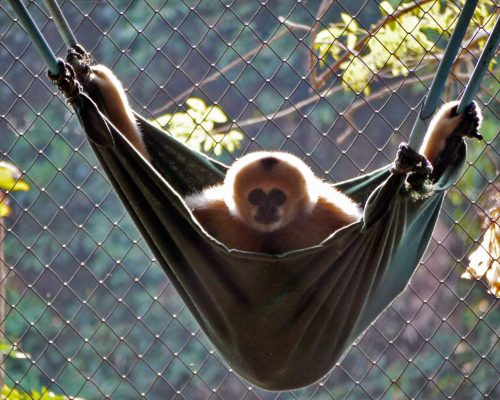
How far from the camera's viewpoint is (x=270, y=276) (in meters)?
2.72

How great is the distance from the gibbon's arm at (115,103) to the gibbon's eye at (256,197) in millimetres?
429

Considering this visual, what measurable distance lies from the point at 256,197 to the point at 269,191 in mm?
67

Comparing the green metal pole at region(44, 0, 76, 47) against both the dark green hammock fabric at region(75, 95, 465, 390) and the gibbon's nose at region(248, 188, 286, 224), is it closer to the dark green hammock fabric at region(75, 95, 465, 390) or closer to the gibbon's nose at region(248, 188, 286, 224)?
the dark green hammock fabric at region(75, 95, 465, 390)

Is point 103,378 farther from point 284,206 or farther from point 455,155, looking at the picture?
point 455,155

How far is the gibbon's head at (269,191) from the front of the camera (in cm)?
329

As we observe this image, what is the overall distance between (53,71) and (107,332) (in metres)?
8.43

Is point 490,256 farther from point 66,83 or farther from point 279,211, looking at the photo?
point 66,83

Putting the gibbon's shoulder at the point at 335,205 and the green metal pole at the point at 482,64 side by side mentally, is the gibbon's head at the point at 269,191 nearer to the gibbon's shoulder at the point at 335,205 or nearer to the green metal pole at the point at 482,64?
the gibbon's shoulder at the point at 335,205

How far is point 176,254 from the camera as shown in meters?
2.80

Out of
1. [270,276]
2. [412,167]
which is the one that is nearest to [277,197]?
[270,276]

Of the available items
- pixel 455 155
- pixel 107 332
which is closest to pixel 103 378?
pixel 107 332

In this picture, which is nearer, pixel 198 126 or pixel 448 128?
pixel 448 128

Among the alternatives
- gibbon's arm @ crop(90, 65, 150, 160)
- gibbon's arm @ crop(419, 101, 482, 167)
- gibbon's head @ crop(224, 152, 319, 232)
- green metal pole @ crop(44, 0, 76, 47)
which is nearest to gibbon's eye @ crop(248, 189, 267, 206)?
gibbon's head @ crop(224, 152, 319, 232)

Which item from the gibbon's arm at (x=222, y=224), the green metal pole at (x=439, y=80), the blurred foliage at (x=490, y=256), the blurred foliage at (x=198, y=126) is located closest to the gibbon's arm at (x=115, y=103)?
the gibbon's arm at (x=222, y=224)
